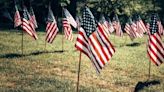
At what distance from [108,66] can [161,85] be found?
19.2 ft

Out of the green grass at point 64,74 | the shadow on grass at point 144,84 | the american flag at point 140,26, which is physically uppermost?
the american flag at point 140,26

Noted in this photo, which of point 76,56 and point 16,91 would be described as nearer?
point 16,91

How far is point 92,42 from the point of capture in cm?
1257

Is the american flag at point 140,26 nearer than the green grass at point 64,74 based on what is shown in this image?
No

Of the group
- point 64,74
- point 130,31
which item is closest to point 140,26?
point 130,31

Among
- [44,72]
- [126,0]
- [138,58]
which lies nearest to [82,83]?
[44,72]

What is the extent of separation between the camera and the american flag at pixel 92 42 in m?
12.4

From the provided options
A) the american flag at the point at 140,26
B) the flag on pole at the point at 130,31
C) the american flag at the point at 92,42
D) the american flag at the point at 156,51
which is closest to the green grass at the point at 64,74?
the american flag at the point at 156,51

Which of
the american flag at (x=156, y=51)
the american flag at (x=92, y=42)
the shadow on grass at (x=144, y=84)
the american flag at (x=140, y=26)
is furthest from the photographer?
the american flag at (x=140, y=26)

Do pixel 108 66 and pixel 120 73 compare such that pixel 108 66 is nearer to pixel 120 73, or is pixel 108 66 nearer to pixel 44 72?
pixel 120 73

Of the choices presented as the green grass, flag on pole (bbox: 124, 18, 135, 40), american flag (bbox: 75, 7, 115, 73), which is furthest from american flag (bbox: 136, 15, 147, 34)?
american flag (bbox: 75, 7, 115, 73)

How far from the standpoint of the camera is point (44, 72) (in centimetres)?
1925

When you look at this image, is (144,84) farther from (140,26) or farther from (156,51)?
(140,26)

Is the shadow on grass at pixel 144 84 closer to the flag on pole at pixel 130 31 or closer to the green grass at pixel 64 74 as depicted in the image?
the green grass at pixel 64 74
